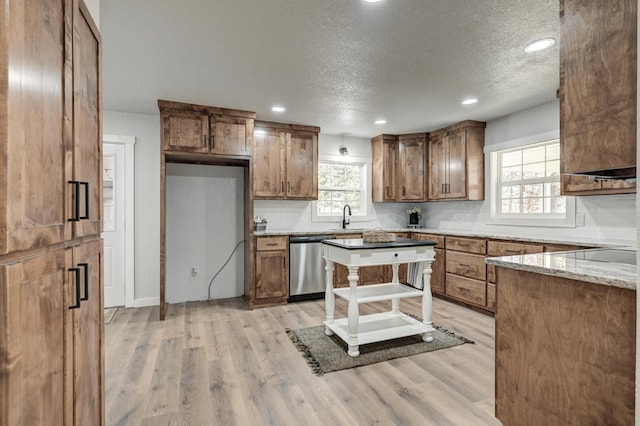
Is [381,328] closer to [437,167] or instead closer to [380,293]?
[380,293]

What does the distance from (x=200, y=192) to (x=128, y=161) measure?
932mm

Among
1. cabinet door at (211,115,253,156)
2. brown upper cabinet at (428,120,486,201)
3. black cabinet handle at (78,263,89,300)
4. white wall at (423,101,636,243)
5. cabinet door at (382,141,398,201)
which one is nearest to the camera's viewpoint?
black cabinet handle at (78,263,89,300)

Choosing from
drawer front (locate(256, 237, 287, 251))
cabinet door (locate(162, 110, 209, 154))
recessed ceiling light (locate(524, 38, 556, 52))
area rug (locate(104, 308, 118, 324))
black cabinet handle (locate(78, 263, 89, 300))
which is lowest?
area rug (locate(104, 308, 118, 324))

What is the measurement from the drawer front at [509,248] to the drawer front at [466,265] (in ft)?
0.64

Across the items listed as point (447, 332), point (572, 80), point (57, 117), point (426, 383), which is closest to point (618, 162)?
point (572, 80)

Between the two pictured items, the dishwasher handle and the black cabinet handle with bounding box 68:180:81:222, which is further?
the dishwasher handle

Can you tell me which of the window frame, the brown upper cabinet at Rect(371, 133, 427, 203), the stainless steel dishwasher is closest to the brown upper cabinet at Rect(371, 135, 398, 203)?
the brown upper cabinet at Rect(371, 133, 427, 203)

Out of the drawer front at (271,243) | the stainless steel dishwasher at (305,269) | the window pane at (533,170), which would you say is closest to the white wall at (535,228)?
the window pane at (533,170)

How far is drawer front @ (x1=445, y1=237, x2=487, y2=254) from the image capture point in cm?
397

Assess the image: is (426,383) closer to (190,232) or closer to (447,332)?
(447,332)

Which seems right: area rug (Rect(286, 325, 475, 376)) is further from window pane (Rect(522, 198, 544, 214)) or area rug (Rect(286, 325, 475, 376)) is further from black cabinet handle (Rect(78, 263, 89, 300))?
window pane (Rect(522, 198, 544, 214))

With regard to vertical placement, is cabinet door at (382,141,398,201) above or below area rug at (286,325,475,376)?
above

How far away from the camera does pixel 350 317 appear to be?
110 inches

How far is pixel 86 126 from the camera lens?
52.6 inches
